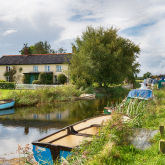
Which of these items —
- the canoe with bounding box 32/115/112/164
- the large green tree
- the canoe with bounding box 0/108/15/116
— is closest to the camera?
the canoe with bounding box 32/115/112/164

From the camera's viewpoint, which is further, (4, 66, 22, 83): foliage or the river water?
(4, 66, 22, 83): foliage

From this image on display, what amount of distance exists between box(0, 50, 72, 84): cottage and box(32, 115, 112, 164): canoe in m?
30.8

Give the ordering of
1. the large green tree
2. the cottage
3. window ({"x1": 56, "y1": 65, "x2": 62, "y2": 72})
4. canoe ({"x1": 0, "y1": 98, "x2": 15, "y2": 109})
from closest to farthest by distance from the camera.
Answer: canoe ({"x1": 0, "y1": 98, "x2": 15, "y2": 109}) < the large green tree < the cottage < window ({"x1": 56, "y1": 65, "x2": 62, "y2": 72})

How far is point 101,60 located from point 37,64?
17.0 metres

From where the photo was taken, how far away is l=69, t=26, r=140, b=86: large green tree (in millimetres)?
29703

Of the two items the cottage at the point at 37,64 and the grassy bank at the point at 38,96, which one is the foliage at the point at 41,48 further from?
the grassy bank at the point at 38,96

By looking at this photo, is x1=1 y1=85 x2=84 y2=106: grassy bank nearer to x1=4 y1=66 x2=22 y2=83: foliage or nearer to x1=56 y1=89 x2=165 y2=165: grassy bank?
x1=56 y1=89 x2=165 y2=165: grassy bank

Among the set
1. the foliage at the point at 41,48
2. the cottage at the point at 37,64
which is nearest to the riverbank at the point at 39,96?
the cottage at the point at 37,64

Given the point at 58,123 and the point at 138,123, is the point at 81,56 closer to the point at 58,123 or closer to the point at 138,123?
the point at 58,123

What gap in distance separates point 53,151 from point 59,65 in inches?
1379

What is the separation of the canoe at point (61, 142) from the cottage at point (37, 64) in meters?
30.8

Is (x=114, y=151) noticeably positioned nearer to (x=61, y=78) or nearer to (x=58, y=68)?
(x=61, y=78)

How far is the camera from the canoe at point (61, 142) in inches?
199

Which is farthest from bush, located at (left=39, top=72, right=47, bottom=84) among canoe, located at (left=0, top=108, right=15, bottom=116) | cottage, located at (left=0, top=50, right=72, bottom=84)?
canoe, located at (left=0, top=108, right=15, bottom=116)
